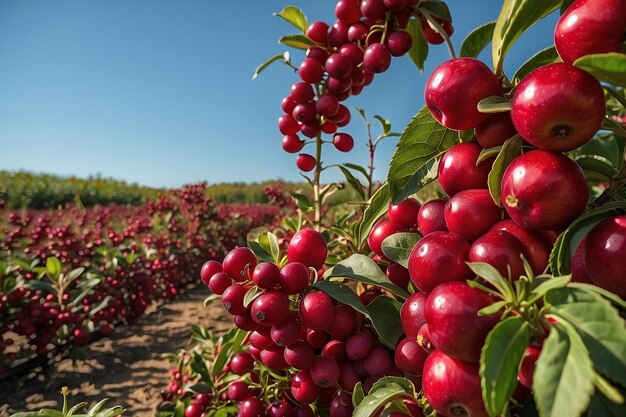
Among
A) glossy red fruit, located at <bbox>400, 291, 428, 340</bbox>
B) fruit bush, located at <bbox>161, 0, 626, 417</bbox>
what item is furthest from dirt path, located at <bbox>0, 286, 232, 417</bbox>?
glossy red fruit, located at <bbox>400, 291, 428, 340</bbox>

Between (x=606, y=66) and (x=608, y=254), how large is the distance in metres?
0.28

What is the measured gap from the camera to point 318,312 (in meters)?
0.96

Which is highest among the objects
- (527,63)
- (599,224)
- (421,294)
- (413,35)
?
(413,35)

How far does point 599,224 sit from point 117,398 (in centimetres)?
345

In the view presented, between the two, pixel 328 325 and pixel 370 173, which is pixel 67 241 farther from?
pixel 328 325

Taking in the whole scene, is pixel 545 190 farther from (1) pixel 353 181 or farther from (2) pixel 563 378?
(1) pixel 353 181

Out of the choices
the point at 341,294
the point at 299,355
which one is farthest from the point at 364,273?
the point at 299,355

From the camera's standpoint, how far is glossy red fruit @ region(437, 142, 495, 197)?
81 centimetres

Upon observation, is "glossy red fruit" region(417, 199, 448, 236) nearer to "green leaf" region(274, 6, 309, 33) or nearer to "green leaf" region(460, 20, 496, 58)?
"green leaf" region(460, 20, 496, 58)

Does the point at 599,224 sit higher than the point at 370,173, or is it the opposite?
the point at 370,173

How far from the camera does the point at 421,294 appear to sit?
811mm

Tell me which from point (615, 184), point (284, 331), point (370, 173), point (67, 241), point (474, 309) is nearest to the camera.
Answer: point (474, 309)

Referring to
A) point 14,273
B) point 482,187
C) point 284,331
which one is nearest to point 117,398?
point 14,273

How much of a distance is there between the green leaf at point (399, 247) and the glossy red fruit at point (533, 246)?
0.27 meters
